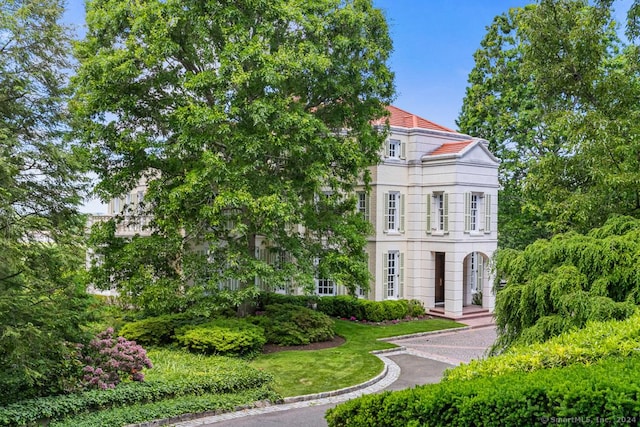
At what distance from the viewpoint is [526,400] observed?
5895 mm

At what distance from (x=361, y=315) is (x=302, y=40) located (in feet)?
40.8

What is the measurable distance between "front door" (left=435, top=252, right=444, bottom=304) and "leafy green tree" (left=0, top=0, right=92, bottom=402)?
20.8 metres

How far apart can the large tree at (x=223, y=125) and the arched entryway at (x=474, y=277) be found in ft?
34.8

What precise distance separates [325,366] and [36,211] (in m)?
9.23

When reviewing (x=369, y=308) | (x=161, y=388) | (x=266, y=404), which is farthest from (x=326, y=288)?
(x=161, y=388)

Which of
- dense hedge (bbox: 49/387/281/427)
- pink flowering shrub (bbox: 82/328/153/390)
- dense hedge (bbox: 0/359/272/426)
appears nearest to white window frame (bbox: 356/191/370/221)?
dense hedge (bbox: 0/359/272/426)

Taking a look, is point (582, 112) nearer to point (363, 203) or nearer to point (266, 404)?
point (266, 404)

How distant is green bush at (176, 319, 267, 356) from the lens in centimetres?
1673

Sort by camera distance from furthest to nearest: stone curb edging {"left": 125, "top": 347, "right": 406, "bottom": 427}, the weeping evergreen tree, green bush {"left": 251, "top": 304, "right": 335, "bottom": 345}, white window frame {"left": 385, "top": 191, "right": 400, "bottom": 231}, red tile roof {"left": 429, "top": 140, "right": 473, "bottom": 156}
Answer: white window frame {"left": 385, "top": 191, "right": 400, "bottom": 231} → red tile roof {"left": 429, "top": 140, "right": 473, "bottom": 156} → green bush {"left": 251, "top": 304, "right": 335, "bottom": 345} → stone curb edging {"left": 125, "top": 347, "right": 406, "bottom": 427} → the weeping evergreen tree

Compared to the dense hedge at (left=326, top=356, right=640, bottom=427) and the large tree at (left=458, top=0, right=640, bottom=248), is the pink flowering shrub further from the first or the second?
the large tree at (left=458, top=0, right=640, bottom=248)

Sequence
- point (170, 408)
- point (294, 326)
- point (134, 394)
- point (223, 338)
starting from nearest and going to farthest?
point (170, 408), point (134, 394), point (223, 338), point (294, 326)

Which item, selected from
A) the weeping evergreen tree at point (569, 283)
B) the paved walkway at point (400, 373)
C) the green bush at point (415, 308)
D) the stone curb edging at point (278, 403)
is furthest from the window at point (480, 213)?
the weeping evergreen tree at point (569, 283)

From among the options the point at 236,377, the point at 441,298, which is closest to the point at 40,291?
the point at 236,377

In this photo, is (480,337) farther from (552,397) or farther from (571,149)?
Answer: (552,397)
